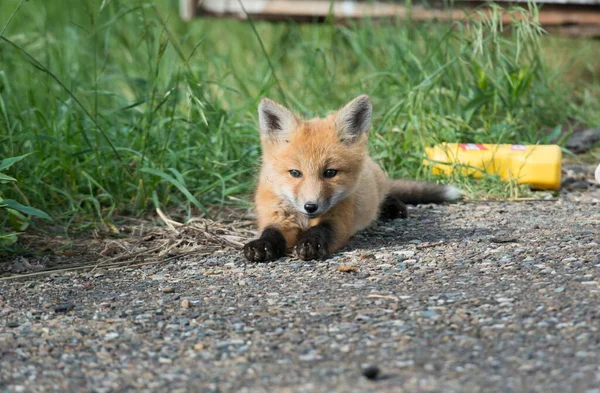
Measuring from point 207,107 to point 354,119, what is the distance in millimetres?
1133

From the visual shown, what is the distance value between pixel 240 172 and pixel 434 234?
129cm

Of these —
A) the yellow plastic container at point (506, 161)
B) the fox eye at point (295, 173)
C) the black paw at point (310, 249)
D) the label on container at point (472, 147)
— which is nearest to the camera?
the black paw at point (310, 249)

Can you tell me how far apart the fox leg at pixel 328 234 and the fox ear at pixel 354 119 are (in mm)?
354

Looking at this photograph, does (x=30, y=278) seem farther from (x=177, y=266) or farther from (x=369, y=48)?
(x=369, y=48)

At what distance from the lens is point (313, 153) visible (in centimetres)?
374

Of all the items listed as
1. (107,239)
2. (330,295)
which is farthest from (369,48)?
(330,295)

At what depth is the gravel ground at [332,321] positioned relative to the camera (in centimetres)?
221

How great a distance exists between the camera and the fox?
11.9 feet

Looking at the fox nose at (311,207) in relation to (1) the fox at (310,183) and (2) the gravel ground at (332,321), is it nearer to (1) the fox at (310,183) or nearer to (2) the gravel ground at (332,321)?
(1) the fox at (310,183)

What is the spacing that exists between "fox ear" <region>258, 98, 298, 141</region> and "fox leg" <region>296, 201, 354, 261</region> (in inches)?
18.6

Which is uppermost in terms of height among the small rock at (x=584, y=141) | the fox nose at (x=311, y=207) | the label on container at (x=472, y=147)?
the label on container at (x=472, y=147)

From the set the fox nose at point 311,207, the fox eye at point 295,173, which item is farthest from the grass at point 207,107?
the fox nose at point 311,207

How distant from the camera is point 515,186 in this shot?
4.80 meters

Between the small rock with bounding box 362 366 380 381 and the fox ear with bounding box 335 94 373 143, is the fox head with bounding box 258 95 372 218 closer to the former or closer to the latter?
the fox ear with bounding box 335 94 373 143
